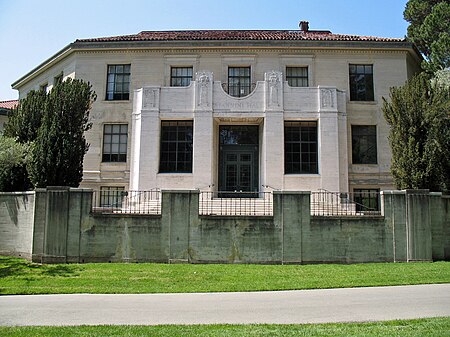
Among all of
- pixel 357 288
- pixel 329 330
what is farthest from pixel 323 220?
pixel 329 330

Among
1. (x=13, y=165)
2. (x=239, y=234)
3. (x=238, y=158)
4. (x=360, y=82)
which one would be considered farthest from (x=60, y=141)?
(x=360, y=82)

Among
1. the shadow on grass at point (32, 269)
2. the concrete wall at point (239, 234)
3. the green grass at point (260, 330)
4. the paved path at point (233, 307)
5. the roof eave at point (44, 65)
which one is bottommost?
the shadow on grass at point (32, 269)

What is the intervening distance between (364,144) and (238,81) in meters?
9.09

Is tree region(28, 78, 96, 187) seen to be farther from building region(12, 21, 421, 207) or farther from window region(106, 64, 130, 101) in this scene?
window region(106, 64, 130, 101)

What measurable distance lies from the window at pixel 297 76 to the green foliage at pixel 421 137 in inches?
328

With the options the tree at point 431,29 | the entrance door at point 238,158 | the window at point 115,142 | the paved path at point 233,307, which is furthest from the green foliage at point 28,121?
the tree at point 431,29

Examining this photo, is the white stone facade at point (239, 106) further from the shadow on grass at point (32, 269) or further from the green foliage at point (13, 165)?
the shadow on grass at point (32, 269)

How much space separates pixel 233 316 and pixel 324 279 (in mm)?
5173

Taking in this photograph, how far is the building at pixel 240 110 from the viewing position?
23750 millimetres

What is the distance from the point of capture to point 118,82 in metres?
28.3

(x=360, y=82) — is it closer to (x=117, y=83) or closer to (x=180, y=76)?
(x=180, y=76)

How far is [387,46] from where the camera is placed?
2719 cm

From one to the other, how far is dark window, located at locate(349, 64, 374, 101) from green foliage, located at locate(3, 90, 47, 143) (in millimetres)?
18852

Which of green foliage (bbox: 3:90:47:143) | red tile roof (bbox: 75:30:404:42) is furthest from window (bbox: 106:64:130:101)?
green foliage (bbox: 3:90:47:143)
